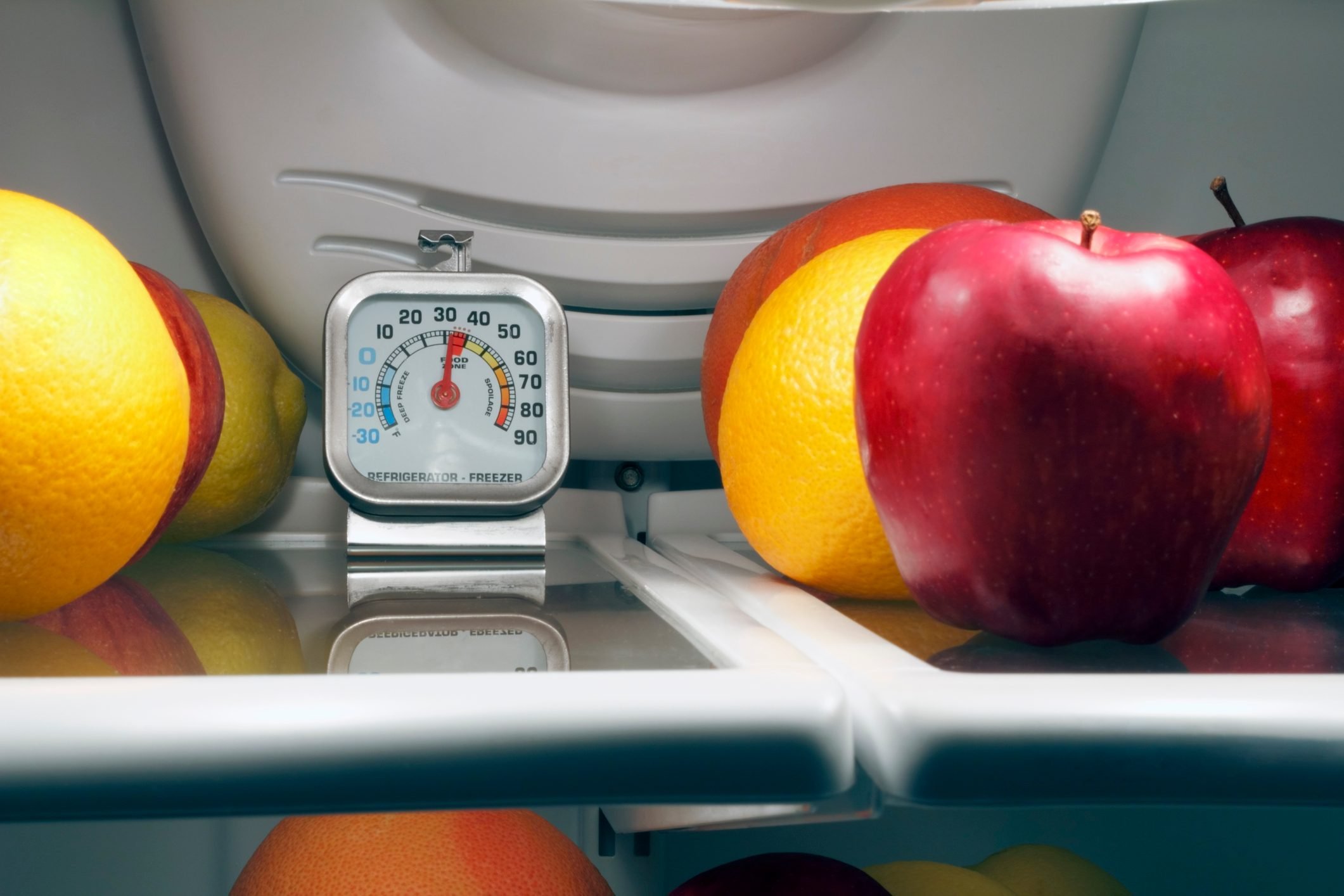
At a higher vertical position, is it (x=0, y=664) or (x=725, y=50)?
(x=725, y=50)

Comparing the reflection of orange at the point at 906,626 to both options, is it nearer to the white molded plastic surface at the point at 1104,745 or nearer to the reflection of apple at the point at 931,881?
the white molded plastic surface at the point at 1104,745

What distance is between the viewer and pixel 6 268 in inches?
20.0

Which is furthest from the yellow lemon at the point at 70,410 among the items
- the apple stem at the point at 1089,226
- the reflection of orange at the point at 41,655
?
the apple stem at the point at 1089,226

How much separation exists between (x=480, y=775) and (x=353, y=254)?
2.35 feet

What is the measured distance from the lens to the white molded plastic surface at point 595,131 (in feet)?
3.15

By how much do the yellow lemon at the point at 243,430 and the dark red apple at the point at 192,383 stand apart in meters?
0.12

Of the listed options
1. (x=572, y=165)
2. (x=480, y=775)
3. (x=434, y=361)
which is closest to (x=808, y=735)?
(x=480, y=775)

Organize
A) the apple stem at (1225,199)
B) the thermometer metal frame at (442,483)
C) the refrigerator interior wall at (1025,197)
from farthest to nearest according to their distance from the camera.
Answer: the refrigerator interior wall at (1025,197) < the thermometer metal frame at (442,483) < the apple stem at (1225,199)

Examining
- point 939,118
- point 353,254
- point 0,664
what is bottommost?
point 0,664

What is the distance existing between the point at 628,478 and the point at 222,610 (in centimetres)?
48

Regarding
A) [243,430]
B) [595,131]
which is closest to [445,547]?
[243,430]

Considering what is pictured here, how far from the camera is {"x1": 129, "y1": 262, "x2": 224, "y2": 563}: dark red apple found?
0.67 meters

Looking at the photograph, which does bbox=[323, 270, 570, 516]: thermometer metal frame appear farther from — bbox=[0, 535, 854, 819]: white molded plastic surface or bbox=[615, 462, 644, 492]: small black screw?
bbox=[0, 535, 854, 819]: white molded plastic surface

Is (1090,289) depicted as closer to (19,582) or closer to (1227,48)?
(19,582)
